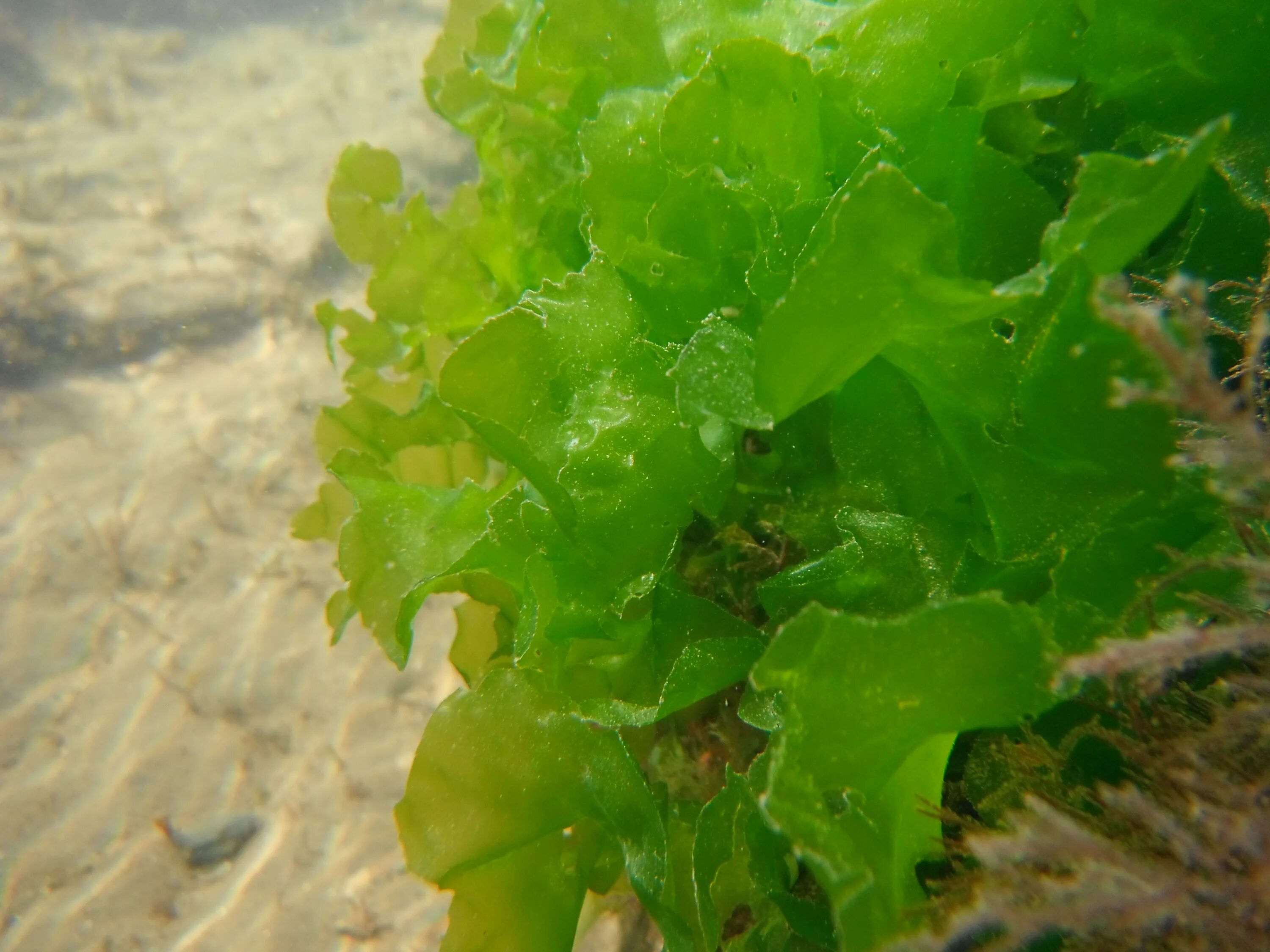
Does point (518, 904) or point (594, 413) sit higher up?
point (594, 413)

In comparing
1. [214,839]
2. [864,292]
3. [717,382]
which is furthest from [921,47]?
[214,839]

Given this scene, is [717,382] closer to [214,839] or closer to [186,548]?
[214,839]

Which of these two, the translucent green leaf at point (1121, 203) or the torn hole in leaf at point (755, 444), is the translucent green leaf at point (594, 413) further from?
the translucent green leaf at point (1121, 203)

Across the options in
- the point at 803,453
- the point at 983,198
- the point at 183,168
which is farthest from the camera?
the point at 183,168

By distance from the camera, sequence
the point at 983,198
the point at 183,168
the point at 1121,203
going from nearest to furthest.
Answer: the point at 1121,203
the point at 983,198
the point at 183,168

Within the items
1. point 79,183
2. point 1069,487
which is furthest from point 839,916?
point 79,183

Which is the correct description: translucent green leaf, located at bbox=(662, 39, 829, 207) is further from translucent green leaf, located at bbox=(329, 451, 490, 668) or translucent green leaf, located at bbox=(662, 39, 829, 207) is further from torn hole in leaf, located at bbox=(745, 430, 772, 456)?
translucent green leaf, located at bbox=(329, 451, 490, 668)

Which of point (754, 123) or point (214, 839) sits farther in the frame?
point (214, 839)

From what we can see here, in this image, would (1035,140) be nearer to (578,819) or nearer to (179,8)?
(578,819)
